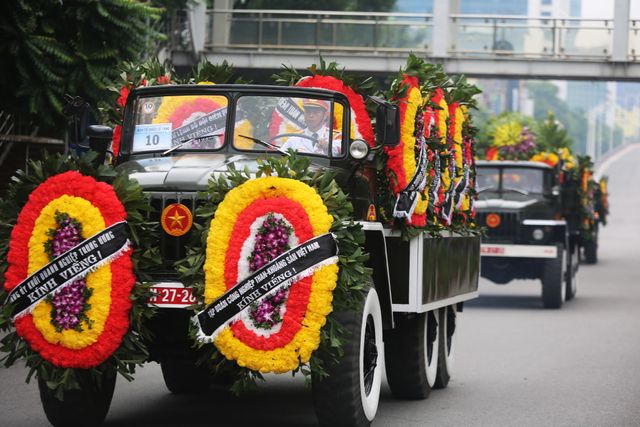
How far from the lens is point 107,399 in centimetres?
912

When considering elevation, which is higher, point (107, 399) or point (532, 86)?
point (532, 86)

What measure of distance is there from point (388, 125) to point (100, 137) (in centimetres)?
184

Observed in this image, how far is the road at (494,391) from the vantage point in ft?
33.6

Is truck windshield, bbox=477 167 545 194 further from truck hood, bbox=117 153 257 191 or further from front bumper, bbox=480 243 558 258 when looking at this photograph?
truck hood, bbox=117 153 257 191

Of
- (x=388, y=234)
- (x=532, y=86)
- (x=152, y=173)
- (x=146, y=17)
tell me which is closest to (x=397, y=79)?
(x=388, y=234)

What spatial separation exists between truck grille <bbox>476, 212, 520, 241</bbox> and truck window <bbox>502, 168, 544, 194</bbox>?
56 centimetres

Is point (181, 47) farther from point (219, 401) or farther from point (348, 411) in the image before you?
point (348, 411)

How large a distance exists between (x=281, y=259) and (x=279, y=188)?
0.41 meters

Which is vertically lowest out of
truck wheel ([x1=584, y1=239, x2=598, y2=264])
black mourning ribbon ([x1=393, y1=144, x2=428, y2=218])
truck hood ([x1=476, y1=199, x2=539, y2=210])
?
truck wheel ([x1=584, y1=239, x2=598, y2=264])

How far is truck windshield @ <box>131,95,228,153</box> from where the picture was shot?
388 inches

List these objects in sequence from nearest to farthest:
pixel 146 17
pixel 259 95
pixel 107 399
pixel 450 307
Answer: pixel 107 399, pixel 259 95, pixel 450 307, pixel 146 17

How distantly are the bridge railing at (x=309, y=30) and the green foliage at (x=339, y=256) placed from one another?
33514 mm

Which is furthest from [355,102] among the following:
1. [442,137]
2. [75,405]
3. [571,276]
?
[571,276]

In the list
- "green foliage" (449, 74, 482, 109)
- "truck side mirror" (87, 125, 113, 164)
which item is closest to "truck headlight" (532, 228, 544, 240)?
"green foliage" (449, 74, 482, 109)
